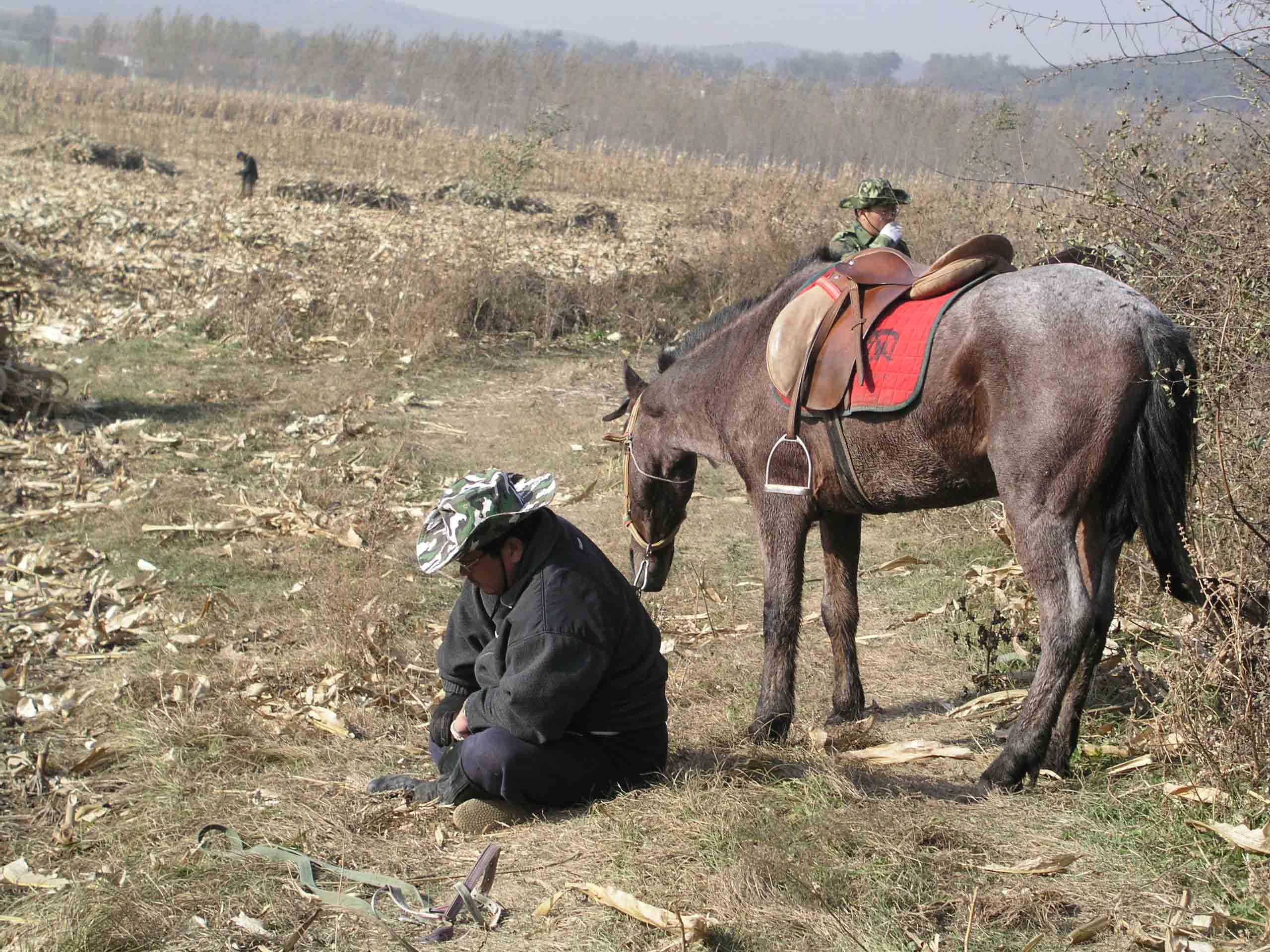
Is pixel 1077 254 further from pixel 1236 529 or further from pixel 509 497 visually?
pixel 509 497

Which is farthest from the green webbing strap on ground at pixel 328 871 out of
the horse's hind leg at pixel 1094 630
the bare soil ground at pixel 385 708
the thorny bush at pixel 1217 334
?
the thorny bush at pixel 1217 334

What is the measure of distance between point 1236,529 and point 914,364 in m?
1.62

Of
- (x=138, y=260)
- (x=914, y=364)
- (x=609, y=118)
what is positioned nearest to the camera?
(x=914, y=364)

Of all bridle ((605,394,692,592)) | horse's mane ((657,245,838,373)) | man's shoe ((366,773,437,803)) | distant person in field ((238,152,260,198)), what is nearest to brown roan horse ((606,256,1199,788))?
horse's mane ((657,245,838,373))

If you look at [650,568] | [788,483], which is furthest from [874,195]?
[788,483]

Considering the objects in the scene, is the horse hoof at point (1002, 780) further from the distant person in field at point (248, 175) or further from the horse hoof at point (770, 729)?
the distant person in field at point (248, 175)

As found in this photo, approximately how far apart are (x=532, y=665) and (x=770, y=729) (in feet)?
5.25

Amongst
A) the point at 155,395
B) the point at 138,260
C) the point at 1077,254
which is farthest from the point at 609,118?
the point at 1077,254

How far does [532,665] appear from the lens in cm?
430

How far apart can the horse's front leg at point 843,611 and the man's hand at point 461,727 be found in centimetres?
200

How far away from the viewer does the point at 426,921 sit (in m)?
3.99

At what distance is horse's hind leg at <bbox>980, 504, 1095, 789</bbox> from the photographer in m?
4.49

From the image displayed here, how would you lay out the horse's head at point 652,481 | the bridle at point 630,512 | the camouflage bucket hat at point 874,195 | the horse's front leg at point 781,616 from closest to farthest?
the horse's front leg at point 781,616 → the horse's head at point 652,481 → the bridle at point 630,512 → the camouflage bucket hat at point 874,195

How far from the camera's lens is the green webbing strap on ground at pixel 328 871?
4.02 metres
